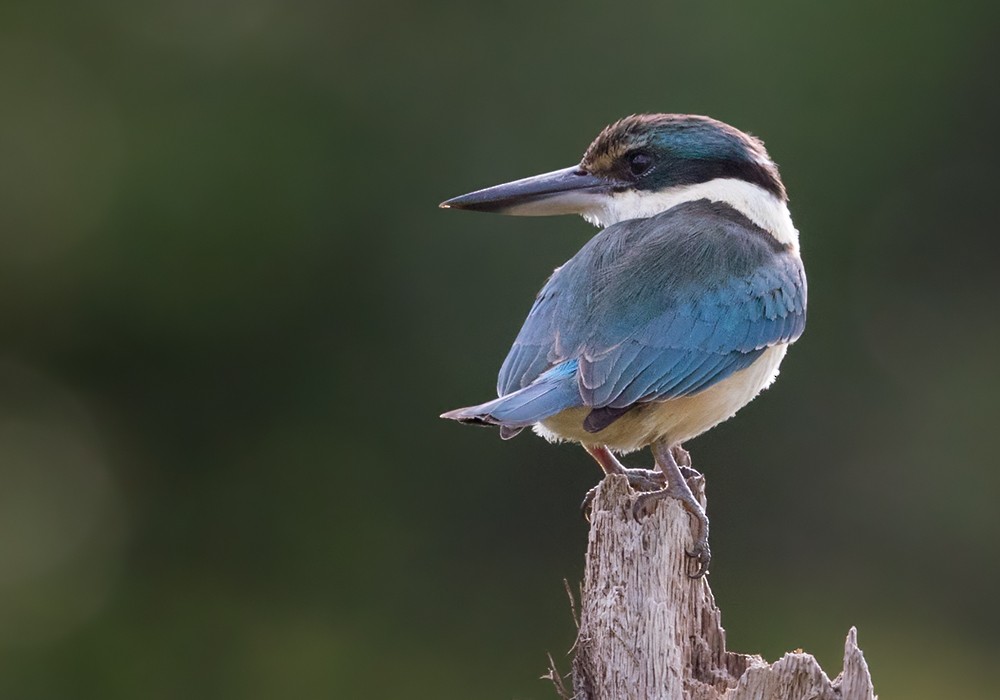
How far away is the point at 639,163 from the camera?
4.93 m

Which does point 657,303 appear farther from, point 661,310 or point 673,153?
point 673,153

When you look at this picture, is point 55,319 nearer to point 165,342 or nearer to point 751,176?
point 165,342

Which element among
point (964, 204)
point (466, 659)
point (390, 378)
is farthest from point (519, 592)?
point (964, 204)

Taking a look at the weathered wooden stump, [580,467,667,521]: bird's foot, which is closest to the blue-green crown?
[580,467,667,521]: bird's foot

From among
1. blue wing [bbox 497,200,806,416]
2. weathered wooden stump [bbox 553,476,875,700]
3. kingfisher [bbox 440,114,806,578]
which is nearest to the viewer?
weathered wooden stump [bbox 553,476,875,700]

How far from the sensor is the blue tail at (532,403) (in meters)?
3.76

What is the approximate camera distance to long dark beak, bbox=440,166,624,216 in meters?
5.01

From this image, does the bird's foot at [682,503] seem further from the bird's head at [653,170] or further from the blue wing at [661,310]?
the bird's head at [653,170]

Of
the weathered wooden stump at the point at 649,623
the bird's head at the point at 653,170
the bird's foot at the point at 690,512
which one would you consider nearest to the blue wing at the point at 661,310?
the bird's head at the point at 653,170

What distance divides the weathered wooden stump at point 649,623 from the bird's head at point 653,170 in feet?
4.57

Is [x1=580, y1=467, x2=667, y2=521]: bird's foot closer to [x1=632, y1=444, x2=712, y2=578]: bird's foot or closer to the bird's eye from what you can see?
[x1=632, y1=444, x2=712, y2=578]: bird's foot

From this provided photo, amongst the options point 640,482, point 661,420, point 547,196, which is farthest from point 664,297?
point 547,196

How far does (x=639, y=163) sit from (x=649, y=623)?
1808mm

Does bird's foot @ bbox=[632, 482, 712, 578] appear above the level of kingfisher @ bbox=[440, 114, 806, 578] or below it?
below
